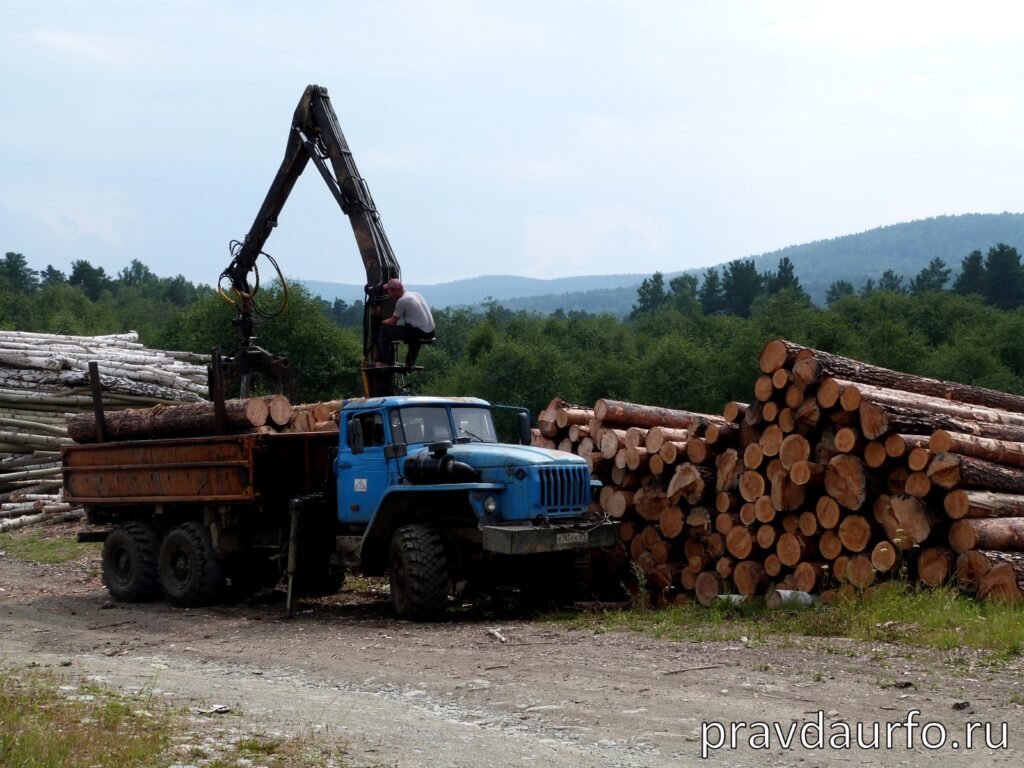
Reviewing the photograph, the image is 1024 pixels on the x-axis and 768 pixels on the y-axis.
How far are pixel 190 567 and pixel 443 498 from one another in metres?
4.07

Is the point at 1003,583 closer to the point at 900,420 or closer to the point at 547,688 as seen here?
the point at 900,420

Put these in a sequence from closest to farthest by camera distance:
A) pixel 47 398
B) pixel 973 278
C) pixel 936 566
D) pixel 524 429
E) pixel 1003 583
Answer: pixel 1003 583 < pixel 936 566 < pixel 524 429 < pixel 47 398 < pixel 973 278

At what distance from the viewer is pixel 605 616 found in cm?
1268

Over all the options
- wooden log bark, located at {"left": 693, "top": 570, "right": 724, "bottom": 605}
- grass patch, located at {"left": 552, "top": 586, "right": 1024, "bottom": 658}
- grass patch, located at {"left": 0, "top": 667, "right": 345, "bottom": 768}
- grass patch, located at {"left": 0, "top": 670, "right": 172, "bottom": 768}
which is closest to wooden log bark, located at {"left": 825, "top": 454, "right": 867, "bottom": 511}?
grass patch, located at {"left": 552, "top": 586, "right": 1024, "bottom": 658}

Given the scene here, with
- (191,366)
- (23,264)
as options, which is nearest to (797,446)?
(191,366)

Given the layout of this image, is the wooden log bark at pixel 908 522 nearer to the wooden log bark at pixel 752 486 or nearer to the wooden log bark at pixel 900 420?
the wooden log bark at pixel 900 420

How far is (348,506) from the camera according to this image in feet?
45.8

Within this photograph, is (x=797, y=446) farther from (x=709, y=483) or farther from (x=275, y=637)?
(x=275, y=637)

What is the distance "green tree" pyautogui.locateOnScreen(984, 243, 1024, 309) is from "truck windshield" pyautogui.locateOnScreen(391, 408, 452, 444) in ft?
319

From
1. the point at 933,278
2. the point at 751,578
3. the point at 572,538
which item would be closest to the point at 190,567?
the point at 572,538

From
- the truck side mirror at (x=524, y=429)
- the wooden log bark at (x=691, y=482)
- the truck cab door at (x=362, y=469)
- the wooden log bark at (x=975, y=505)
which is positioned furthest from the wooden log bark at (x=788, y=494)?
the truck cab door at (x=362, y=469)

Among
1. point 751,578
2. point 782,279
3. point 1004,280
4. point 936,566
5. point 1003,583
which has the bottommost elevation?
point 751,578

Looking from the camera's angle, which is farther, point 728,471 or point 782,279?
point 782,279

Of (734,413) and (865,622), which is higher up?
(734,413)
